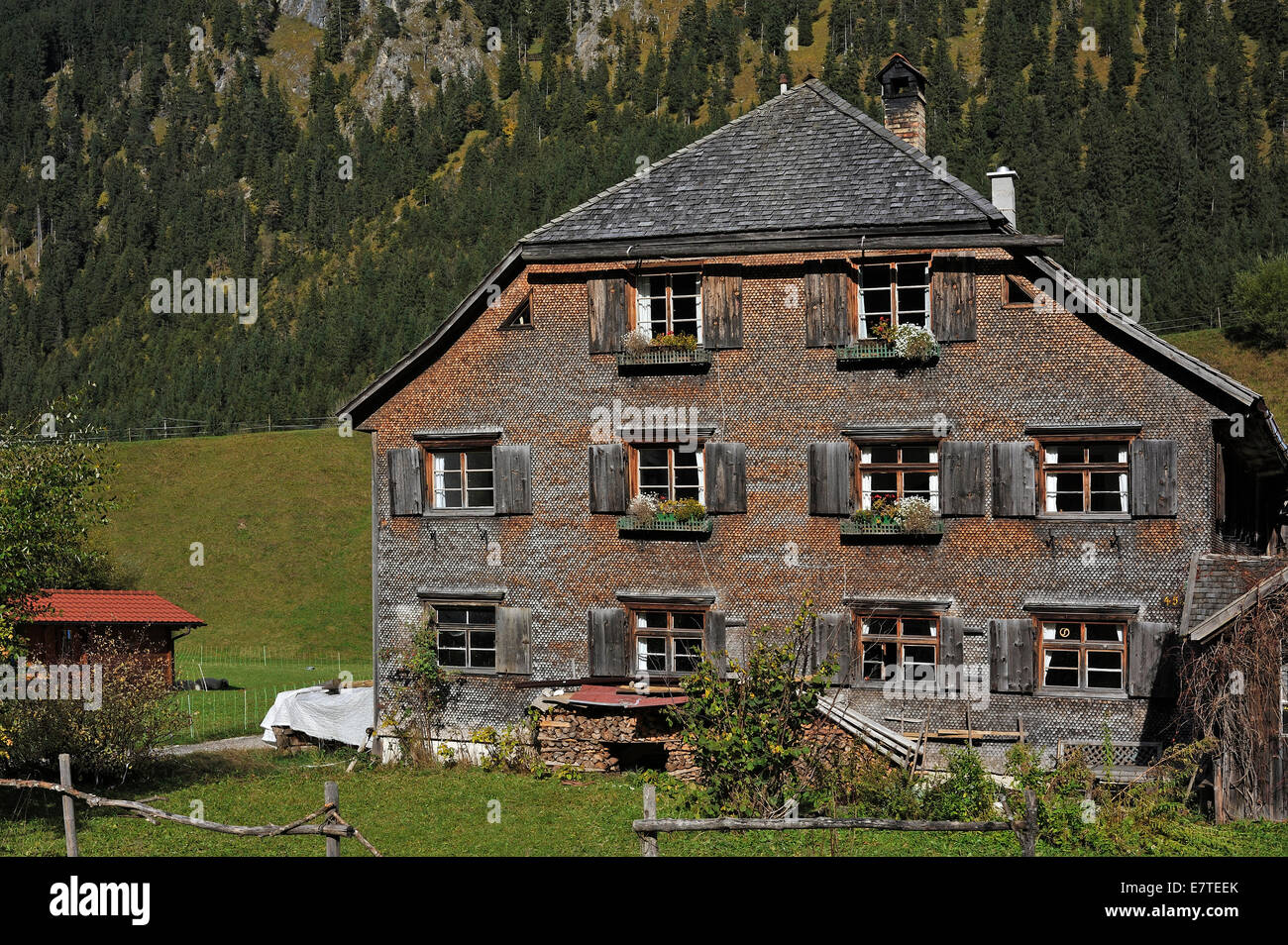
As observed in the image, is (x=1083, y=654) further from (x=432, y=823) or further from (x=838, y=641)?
(x=432, y=823)

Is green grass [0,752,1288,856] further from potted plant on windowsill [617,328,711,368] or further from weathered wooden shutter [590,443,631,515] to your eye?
potted plant on windowsill [617,328,711,368]

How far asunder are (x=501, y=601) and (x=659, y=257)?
737 cm

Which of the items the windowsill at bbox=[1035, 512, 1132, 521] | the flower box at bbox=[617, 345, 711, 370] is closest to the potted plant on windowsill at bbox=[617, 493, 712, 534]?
the flower box at bbox=[617, 345, 711, 370]

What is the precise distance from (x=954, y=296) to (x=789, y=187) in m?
3.94

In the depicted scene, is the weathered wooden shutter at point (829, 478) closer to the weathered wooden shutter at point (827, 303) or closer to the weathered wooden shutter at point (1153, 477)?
the weathered wooden shutter at point (827, 303)

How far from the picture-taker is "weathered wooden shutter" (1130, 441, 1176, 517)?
21688 millimetres

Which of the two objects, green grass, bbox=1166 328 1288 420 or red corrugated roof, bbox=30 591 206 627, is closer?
red corrugated roof, bbox=30 591 206 627

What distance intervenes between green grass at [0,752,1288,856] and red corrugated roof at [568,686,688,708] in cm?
137

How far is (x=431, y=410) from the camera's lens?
2609cm

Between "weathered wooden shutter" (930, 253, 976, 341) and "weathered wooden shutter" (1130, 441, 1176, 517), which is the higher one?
"weathered wooden shutter" (930, 253, 976, 341)

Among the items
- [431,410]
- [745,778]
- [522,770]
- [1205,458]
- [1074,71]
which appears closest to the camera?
[745,778]

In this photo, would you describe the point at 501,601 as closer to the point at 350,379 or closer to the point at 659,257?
the point at 659,257

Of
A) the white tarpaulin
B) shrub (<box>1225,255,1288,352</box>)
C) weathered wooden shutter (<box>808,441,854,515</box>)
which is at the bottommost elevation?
the white tarpaulin
